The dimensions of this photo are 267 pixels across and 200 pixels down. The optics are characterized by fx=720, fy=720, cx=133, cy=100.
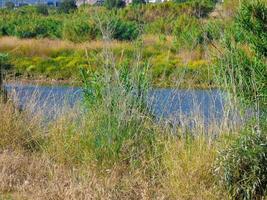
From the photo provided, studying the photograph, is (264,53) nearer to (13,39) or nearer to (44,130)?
(44,130)

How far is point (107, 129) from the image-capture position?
8.63 metres

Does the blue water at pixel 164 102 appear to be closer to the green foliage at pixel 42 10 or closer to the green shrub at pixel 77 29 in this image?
the green shrub at pixel 77 29

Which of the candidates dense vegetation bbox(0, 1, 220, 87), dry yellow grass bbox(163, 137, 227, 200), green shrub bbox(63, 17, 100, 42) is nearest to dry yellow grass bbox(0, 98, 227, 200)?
dry yellow grass bbox(163, 137, 227, 200)

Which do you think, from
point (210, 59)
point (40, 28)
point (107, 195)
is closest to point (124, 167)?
point (107, 195)

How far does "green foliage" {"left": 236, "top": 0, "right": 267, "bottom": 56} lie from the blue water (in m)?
0.80

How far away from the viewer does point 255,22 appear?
9.23 m

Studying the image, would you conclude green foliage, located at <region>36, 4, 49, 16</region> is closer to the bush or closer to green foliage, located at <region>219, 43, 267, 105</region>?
green foliage, located at <region>219, 43, 267, 105</region>

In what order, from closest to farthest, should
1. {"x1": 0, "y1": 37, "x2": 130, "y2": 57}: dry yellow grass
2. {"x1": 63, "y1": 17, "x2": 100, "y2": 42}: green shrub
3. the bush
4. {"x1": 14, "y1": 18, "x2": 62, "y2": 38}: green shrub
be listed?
the bush → {"x1": 63, "y1": 17, "x2": 100, "y2": 42}: green shrub → {"x1": 0, "y1": 37, "x2": 130, "y2": 57}: dry yellow grass → {"x1": 14, "y1": 18, "x2": 62, "y2": 38}: green shrub

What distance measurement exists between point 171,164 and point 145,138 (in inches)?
44.9

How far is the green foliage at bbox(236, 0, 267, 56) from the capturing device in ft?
30.0

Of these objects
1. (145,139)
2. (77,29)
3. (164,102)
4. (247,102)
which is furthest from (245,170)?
(77,29)

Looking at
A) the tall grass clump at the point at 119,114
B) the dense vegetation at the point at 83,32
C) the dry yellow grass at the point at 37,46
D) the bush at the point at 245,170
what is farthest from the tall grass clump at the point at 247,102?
the dry yellow grass at the point at 37,46

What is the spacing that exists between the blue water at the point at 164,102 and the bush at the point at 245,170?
1.18 meters

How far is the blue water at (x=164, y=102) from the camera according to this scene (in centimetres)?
859
